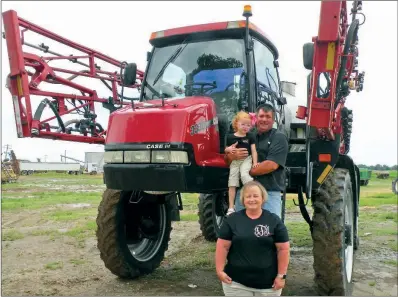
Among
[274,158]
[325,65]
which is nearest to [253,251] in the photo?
[274,158]

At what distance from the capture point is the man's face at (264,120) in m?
3.81

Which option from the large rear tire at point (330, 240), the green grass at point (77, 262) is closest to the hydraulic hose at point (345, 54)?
the large rear tire at point (330, 240)

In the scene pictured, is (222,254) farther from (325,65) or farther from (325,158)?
(325,65)

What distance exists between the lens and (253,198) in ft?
9.91

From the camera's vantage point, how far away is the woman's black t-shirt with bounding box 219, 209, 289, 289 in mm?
2924

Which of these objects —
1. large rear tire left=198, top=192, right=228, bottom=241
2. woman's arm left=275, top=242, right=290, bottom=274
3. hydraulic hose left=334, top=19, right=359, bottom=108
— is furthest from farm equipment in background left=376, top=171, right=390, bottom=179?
woman's arm left=275, top=242, right=290, bottom=274

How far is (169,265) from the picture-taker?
5.94 meters

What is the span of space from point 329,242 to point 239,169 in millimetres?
1193

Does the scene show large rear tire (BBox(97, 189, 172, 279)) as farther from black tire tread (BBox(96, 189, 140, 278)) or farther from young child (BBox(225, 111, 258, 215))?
young child (BBox(225, 111, 258, 215))

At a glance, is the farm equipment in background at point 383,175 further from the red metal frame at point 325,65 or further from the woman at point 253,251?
the woman at point 253,251

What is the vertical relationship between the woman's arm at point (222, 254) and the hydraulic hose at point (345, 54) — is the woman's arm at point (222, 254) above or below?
below

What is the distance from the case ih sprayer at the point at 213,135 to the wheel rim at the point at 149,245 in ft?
0.04

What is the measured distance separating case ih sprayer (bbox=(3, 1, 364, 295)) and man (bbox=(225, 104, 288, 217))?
0.48 m

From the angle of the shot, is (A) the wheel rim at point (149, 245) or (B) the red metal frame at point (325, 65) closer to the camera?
(B) the red metal frame at point (325, 65)
